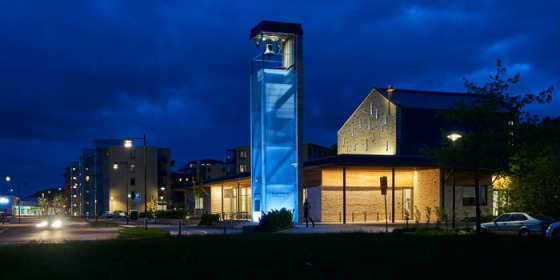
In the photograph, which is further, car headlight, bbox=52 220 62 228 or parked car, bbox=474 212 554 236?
car headlight, bbox=52 220 62 228

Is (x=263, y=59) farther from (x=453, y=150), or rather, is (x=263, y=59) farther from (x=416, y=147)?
(x=453, y=150)

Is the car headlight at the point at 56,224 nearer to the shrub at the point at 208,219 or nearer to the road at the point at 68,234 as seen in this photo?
the road at the point at 68,234

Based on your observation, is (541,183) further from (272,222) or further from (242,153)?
(242,153)

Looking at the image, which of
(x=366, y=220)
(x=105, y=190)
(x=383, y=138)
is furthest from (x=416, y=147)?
(x=105, y=190)

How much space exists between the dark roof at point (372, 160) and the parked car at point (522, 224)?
16.1 m

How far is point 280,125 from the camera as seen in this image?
49844mm

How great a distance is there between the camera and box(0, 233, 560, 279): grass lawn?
13.8 m

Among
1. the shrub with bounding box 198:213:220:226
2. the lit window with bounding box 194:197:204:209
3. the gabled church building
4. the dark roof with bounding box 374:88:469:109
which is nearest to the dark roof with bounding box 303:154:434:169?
the gabled church building

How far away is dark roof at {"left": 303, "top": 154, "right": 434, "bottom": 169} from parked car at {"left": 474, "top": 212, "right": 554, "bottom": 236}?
634 inches

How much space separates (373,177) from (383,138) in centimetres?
688

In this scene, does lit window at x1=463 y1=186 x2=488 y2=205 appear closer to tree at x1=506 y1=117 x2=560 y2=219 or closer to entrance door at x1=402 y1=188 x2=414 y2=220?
entrance door at x1=402 y1=188 x2=414 y2=220

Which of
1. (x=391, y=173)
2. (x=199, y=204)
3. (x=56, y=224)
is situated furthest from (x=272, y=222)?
(x=199, y=204)

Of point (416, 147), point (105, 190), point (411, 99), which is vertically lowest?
point (105, 190)

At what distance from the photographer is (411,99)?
60031 millimetres
